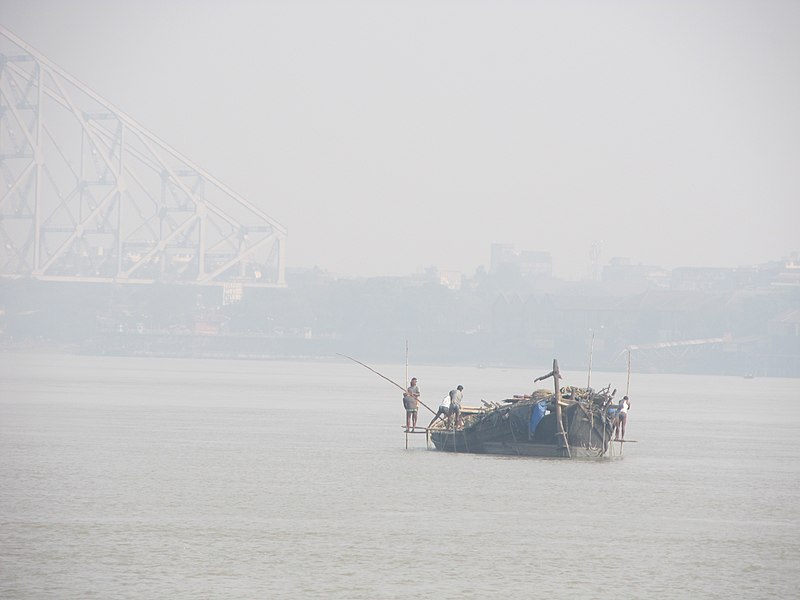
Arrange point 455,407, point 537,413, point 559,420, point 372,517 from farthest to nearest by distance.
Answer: point 455,407
point 537,413
point 559,420
point 372,517

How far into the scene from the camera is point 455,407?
44562mm

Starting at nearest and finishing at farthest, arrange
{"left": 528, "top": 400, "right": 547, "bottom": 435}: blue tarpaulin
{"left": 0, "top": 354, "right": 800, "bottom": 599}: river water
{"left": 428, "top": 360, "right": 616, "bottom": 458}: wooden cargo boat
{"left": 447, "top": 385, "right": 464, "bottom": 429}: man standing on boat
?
{"left": 0, "top": 354, "right": 800, "bottom": 599}: river water
{"left": 528, "top": 400, "right": 547, "bottom": 435}: blue tarpaulin
{"left": 428, "top": 360, "right": 616, "bottom": 458}: wooden cargo boat
{"left": 447, "top": 385, "right": 464, "bottom": 429}: man standing on boat

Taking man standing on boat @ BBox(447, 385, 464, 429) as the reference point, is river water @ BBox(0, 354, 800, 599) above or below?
Result: below

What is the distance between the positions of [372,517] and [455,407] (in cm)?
1240

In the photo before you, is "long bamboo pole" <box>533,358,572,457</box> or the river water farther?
"long bamboo pole" <box>533,358,572,457</box>

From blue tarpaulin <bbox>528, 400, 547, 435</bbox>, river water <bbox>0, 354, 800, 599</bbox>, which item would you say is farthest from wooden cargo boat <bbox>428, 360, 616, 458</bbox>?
river water <bbox>0, 354, 800, 599</bbox>

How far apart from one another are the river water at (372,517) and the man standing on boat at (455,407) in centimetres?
109

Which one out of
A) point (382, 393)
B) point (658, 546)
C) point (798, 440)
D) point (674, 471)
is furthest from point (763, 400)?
point (658, 546)

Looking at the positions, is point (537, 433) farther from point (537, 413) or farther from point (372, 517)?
point (372, 517)

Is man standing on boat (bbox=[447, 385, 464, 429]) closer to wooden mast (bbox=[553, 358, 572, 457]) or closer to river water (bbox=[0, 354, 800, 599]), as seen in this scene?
river water (bbox=[0, 354, 800, 599])

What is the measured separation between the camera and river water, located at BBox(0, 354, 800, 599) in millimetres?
25469

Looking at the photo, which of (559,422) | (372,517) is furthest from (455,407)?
(372,517)

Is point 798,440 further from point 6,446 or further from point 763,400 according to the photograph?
point 763,400

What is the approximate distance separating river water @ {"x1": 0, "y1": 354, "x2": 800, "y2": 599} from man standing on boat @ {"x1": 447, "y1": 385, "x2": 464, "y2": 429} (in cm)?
109
